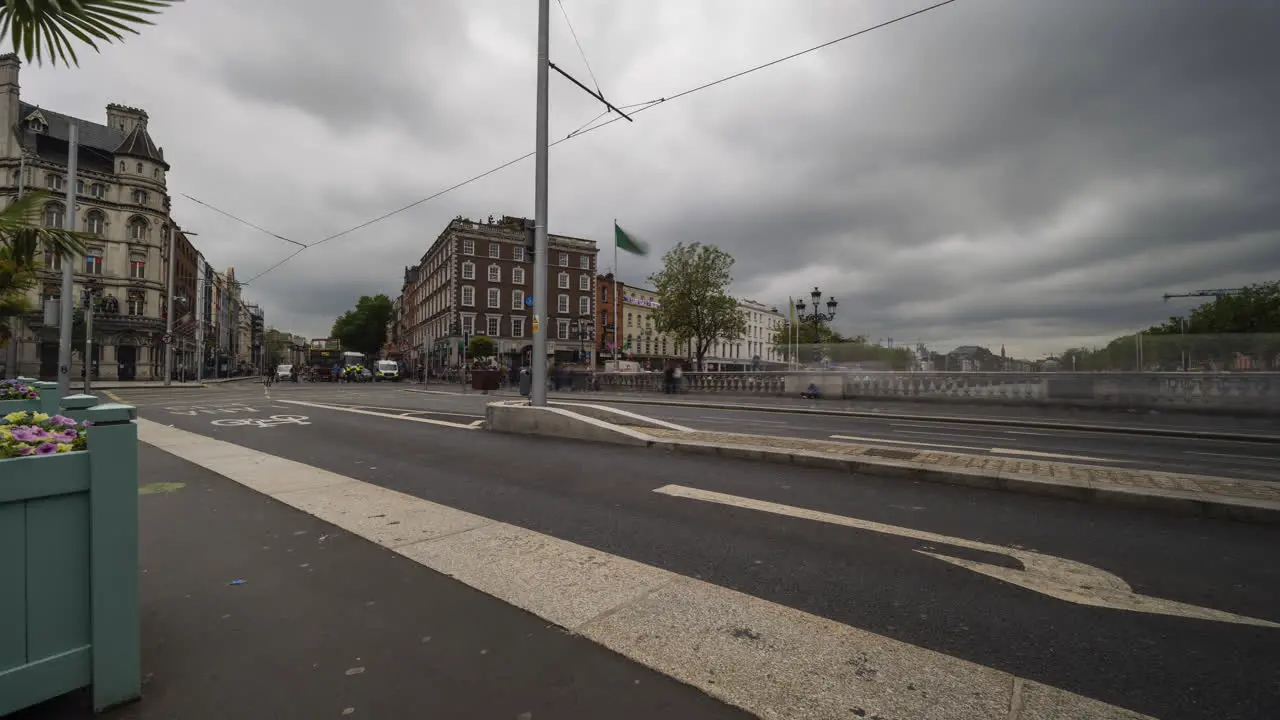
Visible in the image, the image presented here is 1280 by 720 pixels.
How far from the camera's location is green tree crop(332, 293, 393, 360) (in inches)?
3757

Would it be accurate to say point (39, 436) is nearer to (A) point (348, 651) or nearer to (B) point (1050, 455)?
(A) point (348, 651)

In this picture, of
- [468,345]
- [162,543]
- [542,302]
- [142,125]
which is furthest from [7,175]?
[162,543]

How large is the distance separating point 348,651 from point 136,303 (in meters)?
62.8

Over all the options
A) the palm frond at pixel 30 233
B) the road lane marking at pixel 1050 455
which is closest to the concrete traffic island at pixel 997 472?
the road lane marking at pixel 1050 455

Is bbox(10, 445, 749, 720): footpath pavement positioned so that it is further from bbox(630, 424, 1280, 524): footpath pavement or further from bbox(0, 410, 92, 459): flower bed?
bbox(630, 424, 1280, 524): footpath pavement

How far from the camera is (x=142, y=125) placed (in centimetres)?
5122

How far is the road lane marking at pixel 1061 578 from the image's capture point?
2.86m

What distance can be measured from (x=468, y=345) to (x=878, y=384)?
43.3 metres

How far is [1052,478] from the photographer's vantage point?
18.3ft

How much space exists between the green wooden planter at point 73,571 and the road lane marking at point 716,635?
1.56 m

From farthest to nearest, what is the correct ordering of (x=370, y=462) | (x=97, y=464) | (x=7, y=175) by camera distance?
(x=7, y=175)
(x=370, y=462)
(x=97, y=464)

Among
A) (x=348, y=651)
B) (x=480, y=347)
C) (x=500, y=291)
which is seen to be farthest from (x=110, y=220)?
(x=348, y=651)

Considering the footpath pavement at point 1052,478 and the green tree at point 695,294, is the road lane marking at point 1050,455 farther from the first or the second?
the green tree at point 695,294

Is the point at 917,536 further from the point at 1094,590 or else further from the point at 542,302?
the point at 542,302
